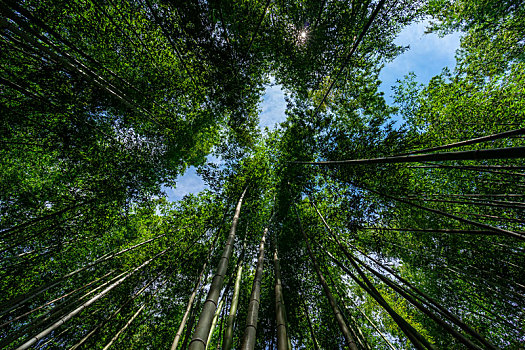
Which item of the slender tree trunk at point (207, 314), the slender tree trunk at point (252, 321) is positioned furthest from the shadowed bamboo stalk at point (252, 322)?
the slender tree trunk at point (207, 314)

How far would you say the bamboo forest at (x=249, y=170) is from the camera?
15.8 ft

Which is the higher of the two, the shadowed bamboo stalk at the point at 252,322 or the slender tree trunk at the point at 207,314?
the slender tree trunk at the point at 207,314

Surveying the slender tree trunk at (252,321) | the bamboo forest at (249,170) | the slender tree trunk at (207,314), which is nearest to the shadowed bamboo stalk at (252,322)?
the slender tree trunk at (252,321)

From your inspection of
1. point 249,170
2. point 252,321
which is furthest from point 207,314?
point 249,170

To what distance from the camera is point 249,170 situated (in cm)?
733

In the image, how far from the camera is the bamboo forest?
4816mm

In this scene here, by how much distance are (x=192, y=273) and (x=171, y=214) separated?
227cm

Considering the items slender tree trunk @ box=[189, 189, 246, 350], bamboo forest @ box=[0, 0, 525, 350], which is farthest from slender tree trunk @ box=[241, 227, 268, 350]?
bamboo forest @ box=[0, 0, 525, 350]

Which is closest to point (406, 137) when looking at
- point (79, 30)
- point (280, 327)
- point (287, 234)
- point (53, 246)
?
point (287, 234)

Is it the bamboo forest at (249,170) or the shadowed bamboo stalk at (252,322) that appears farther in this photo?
the bamboo forest at (249,170)

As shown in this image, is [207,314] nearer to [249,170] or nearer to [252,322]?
[252,322]

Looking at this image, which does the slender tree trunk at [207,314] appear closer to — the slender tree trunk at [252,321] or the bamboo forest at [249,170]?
the slender tree trunk at [252,321]

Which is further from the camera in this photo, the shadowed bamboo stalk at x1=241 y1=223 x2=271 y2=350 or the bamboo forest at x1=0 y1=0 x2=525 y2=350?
the bamboo forest at x1=0 y1=0 x2=525 y2=350

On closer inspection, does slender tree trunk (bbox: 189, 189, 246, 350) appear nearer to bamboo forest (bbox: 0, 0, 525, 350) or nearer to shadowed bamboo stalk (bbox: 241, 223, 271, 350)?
shadowed bamboo stalk (bbox: 241, 223, 271, 350)
